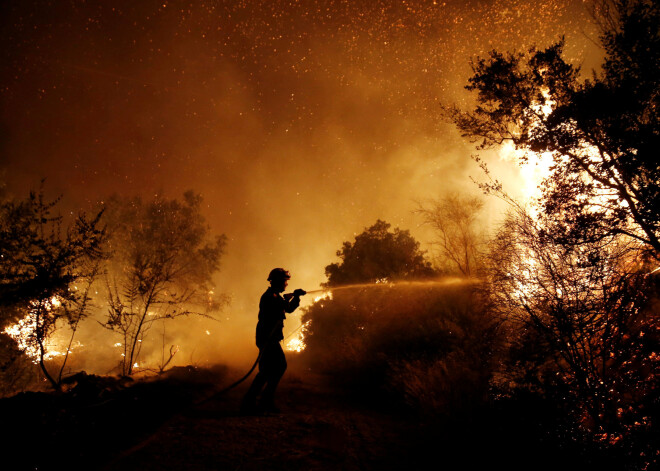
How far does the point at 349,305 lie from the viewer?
62.8 feet

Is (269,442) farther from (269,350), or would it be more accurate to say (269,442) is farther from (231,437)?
(269,350)

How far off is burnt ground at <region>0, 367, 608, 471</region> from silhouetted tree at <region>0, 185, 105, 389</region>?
16.2 ft

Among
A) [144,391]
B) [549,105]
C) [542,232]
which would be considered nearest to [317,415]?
[144,391]

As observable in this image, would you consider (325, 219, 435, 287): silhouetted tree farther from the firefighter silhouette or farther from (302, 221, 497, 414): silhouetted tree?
the firefighter silhouette

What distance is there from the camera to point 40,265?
9.47 metres

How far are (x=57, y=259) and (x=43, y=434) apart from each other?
735 cm

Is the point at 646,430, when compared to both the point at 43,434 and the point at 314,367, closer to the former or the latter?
the point at 43,434

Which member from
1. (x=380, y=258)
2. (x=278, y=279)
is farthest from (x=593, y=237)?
(x=380, y=258)

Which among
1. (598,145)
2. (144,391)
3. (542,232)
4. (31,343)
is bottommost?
(144,391)

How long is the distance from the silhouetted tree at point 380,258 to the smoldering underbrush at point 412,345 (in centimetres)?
162

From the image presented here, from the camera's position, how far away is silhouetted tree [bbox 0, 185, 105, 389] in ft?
30.5

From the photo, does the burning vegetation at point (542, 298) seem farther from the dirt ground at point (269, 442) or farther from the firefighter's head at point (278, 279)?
the firefighter's head at point (278, 279)

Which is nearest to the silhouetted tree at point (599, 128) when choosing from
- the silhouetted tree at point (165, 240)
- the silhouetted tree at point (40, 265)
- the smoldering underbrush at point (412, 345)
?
the smoldering underbrush at point (412, 345)

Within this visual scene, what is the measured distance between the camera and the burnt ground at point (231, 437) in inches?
153
